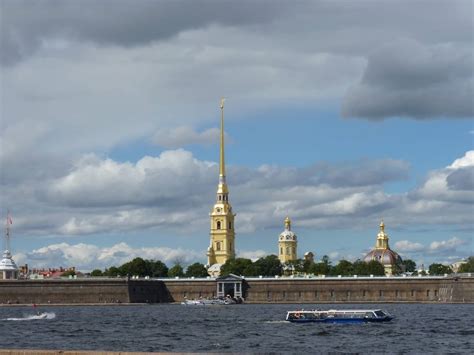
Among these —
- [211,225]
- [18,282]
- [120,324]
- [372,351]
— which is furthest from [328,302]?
[372,351]

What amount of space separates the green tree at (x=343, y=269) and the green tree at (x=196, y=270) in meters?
21.2

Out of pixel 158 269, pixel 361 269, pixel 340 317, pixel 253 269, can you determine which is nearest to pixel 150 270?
pixel 158 269

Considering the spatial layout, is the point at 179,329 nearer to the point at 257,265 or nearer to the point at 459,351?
the point at 459,351

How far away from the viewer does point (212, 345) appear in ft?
Answer: 180

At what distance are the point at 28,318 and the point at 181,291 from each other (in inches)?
2272

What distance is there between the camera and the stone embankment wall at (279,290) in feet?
455

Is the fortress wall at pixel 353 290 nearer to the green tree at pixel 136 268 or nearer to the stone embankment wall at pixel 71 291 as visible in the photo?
the stone embankment wall at pixel 71 291

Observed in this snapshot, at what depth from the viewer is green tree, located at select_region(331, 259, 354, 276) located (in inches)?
6767

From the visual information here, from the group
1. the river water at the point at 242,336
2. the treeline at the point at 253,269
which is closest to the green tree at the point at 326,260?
the treeline at the point at 253,269

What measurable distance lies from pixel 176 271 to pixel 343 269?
3107 centimetres

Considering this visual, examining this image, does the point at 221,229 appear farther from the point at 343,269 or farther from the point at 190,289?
the point at 190,289

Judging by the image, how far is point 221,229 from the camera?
192 metres

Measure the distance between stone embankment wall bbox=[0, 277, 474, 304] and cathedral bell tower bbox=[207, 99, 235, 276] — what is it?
135 ft

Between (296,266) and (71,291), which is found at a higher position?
(296,266)
